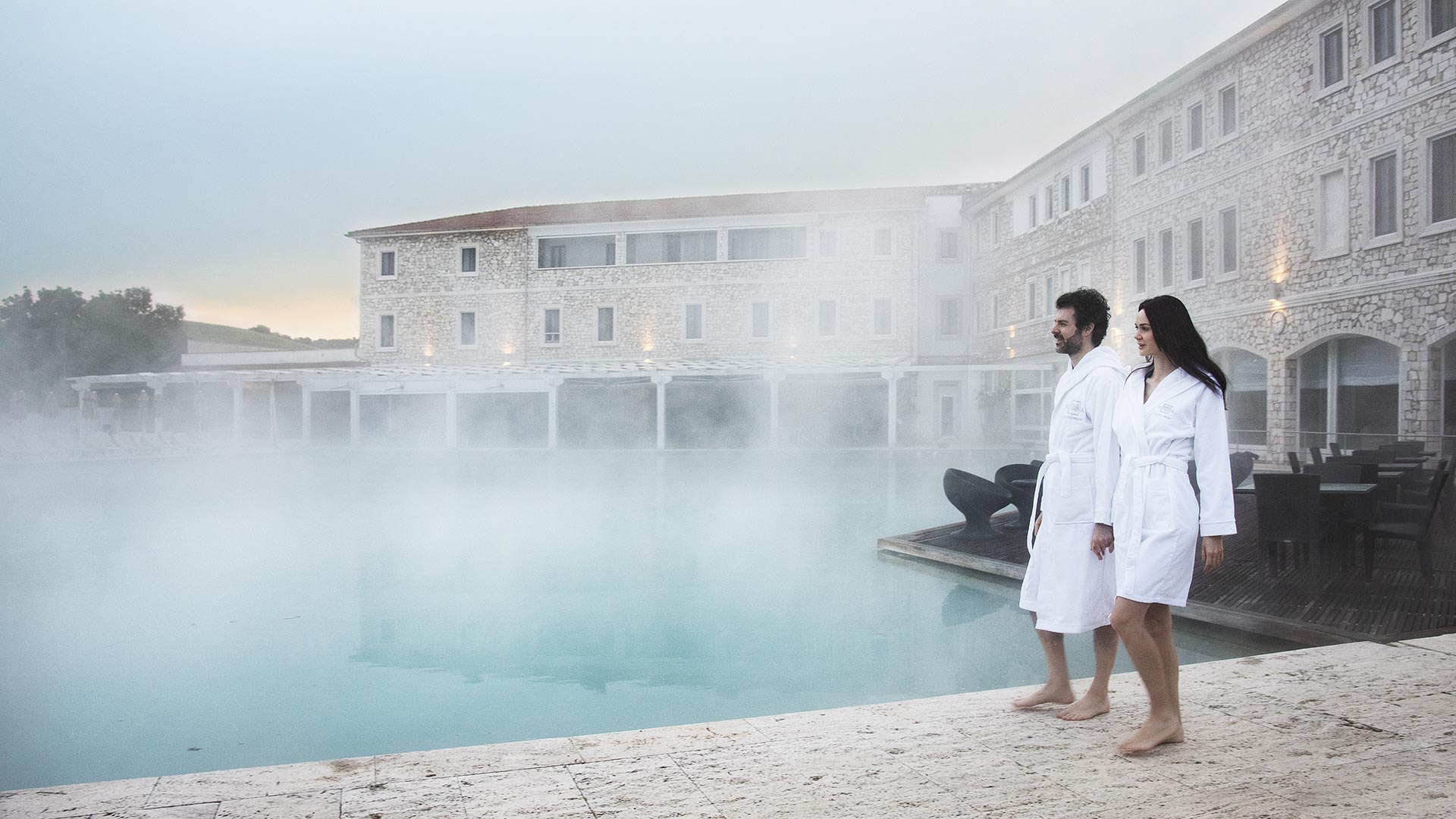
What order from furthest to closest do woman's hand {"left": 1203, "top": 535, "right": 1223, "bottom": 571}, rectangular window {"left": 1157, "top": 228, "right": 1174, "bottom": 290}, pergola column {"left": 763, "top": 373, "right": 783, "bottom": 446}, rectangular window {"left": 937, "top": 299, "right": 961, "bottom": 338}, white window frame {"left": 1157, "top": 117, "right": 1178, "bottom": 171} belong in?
rectangular window {"left": 937, "top": 299, "right": 961, "bottom": 338}, pergola column {"left": 763, "top": 373, "right": 783, "bottom": 446}, rectangular window {"left": 1157, "top": 228, "right": 1174, "bottom": 290}, white window frame {"left": 1157, "top": 117, "right": 1178, "bottom": 171}, woman's hand {"left": 1203, "top": 535, "right": 1223, "bottom": 571}

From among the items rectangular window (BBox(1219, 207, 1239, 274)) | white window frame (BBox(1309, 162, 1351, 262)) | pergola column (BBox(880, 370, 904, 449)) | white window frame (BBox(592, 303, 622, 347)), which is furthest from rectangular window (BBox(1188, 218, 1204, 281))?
white window frame (BBox(592, 303, 622, 347))

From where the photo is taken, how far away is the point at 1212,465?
275cm

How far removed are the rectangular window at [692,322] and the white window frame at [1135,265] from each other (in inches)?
504

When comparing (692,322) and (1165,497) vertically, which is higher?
(692,322)

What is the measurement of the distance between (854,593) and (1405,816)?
4.58 metres

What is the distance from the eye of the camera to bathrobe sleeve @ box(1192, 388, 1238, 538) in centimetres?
273

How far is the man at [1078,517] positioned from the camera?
123 inches

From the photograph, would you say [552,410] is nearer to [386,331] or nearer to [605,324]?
[605,324]

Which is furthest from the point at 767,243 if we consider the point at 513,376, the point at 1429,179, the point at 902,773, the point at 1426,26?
the point at 902,773

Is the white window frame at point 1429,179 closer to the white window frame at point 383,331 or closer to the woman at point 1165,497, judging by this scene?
the woman at point 1165,497

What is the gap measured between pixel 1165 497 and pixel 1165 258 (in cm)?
1787

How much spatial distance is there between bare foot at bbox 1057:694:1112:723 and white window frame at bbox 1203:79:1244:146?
52.9 ft

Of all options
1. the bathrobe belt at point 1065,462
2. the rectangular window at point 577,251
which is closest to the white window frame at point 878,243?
the rectangular window at point 577,251

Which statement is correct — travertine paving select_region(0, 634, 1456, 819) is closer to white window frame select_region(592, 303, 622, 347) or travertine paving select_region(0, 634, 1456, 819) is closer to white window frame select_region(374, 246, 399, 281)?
white window frame select_region(592, 303, 622, 347)
